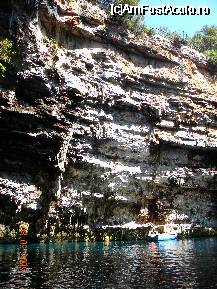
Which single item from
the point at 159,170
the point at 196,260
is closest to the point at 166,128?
the point at 159,170

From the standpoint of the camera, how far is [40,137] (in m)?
42.8

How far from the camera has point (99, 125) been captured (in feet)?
159

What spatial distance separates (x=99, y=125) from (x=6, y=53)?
14.4 m

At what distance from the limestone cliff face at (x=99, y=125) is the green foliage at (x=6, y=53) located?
1.09m

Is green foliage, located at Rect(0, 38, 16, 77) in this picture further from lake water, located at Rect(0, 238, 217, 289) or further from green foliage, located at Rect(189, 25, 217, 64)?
green foliage, located at Rect(189, 25, 217, 64)

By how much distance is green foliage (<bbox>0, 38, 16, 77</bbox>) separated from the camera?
39.0m

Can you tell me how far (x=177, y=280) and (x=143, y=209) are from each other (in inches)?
1354

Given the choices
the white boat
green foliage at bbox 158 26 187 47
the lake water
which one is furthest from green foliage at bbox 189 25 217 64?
the lake water

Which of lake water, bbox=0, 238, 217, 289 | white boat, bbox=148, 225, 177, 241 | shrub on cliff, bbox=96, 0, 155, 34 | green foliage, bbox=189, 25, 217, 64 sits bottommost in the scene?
lake water, bbox=0, 238, 217, 289

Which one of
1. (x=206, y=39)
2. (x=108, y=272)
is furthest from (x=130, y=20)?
(x=108, y=272)

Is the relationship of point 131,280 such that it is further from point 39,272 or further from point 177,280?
point 39,272

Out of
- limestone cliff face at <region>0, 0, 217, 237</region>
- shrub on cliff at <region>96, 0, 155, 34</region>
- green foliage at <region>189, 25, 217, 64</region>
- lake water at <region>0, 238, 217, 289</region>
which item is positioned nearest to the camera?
lake water at <region>0, 238, 217, 289</region>

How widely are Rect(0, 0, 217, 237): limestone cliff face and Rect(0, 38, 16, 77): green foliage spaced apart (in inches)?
43.1

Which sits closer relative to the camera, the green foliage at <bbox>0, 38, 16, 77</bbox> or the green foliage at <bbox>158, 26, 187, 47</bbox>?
the green foliage at <bbox>0, 38, 16, 77</bbox>
